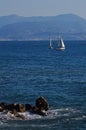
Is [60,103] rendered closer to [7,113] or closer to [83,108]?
[83,108]

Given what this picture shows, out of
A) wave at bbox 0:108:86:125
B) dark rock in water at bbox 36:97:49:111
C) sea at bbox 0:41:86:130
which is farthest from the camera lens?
dark rock in water at bbox 36:97:49:111

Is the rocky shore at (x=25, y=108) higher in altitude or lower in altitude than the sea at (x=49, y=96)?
higher

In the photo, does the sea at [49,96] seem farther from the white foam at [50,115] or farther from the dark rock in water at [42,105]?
the dark rock in water at [42,105]

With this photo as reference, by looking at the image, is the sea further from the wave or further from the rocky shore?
the rocky shore

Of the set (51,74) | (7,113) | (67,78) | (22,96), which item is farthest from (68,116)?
(51,74)

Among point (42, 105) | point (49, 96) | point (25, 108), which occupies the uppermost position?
point (42, 105)

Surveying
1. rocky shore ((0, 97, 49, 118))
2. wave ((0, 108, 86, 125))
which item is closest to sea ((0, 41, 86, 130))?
wave ((0, 108, 86, 125))

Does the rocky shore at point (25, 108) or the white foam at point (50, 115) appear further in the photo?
the rocky shore at point (25, 108)

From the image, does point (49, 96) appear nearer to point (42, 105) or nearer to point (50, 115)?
point (42, 105)

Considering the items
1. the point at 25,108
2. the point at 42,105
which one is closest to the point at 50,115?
the point at 42,105

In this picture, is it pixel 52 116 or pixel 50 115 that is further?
pixel 50 115

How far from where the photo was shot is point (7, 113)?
5488 centimetres

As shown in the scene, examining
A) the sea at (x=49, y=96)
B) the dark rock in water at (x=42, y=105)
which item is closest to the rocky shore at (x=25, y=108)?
the dark rock in water at (x=42, y=105)

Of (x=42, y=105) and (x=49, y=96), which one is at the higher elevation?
(x=42, y=105)
